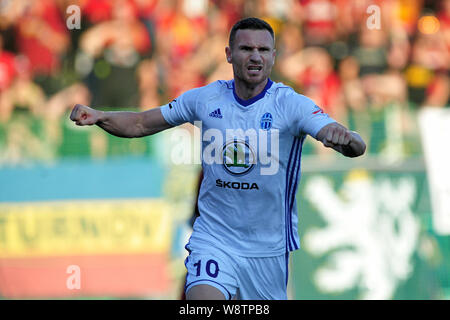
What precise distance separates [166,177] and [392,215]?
302 cm

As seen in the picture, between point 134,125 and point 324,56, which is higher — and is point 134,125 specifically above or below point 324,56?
below

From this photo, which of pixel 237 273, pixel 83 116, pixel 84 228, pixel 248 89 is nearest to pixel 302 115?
pixel 248 89

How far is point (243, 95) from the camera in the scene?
6.35 m

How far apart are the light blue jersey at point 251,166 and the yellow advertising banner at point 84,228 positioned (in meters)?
4.08

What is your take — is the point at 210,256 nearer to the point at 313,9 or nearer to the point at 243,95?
the point at 243,95

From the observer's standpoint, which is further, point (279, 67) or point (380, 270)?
point (279, 67)

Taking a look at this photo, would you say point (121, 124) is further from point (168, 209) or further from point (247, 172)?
point (168, 209)

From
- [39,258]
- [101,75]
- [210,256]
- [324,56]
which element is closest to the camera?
[210,256]

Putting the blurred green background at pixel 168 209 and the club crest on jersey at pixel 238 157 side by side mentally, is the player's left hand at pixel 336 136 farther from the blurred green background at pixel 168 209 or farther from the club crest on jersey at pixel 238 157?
the blurred green background at pixel 168 209

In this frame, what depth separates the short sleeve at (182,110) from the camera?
6.61 meters

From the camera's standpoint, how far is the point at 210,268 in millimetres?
6254

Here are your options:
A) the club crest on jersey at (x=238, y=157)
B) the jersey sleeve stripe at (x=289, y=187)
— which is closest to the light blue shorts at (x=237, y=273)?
the jersey sleeve stripe at (x=289, y=187)

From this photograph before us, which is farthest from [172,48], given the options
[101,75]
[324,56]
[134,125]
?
[134,125]

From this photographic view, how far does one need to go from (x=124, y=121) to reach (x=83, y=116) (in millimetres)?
368
